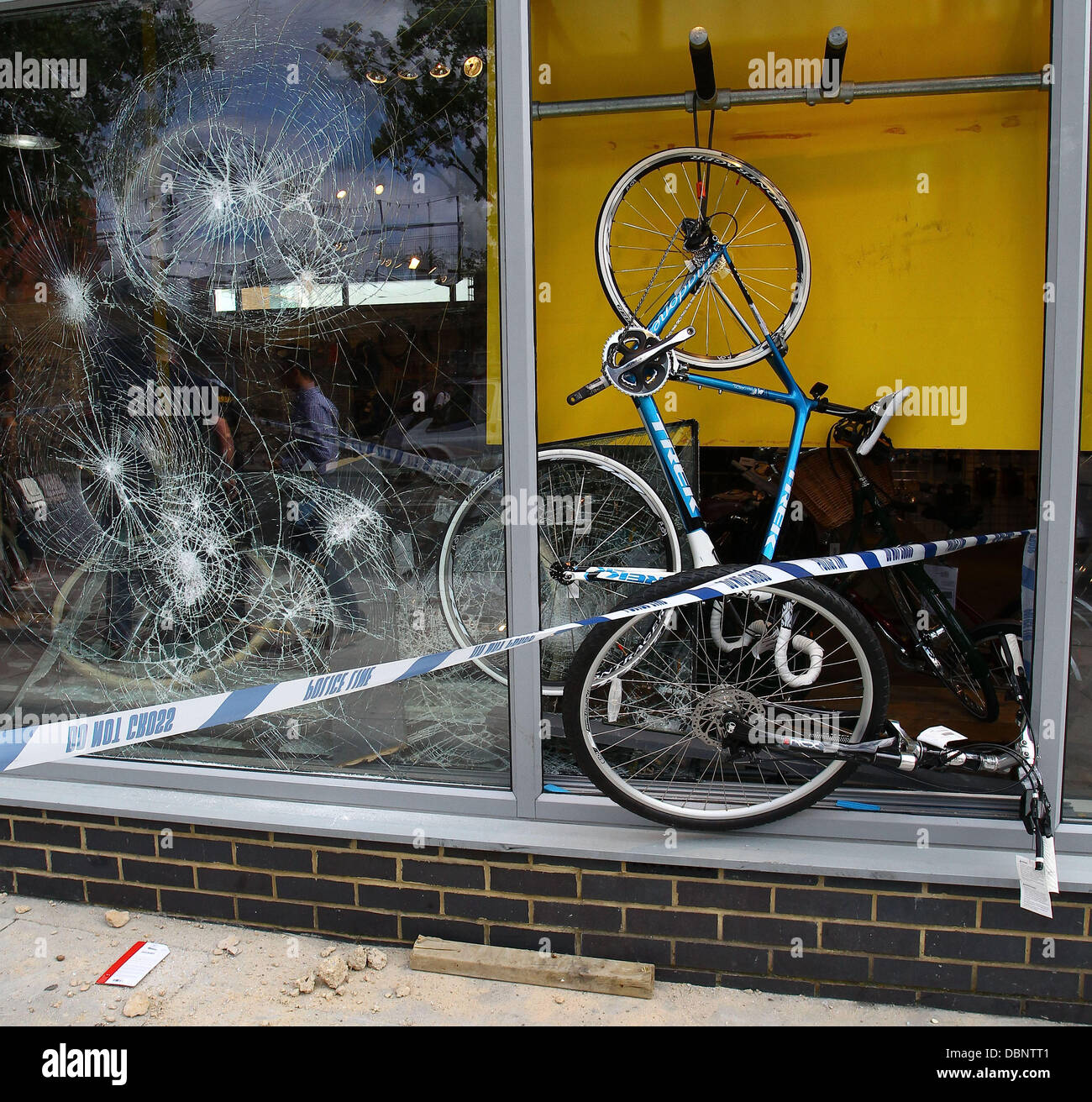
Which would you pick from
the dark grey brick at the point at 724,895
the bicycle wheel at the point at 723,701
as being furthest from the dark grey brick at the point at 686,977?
the bicycle wheel at the point at 723,701

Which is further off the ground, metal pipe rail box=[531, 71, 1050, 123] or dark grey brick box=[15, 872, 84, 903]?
metal pipe rail box=[531, 71, 1050, 123]

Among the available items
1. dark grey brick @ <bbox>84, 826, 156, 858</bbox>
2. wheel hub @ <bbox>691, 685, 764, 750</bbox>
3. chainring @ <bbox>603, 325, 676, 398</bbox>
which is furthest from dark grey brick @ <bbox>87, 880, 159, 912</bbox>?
chainring @ <bbox>603, 325, 676, 398</bbox>

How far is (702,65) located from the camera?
9.78 ft

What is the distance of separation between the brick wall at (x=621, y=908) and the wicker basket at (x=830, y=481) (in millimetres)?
1476

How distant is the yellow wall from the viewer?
3.27m

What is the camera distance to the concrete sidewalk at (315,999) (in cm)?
246

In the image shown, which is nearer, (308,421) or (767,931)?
(767,931)

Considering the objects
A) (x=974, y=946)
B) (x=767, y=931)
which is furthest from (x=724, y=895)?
(x=974, y=946)

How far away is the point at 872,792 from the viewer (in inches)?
106

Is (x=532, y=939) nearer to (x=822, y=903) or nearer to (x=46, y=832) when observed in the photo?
(x=822, y=903)

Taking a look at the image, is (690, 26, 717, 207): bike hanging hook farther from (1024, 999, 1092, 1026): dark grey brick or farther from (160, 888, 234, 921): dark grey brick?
(160, 888, 234, 921): dark grey brick

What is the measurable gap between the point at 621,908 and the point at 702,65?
111 inches

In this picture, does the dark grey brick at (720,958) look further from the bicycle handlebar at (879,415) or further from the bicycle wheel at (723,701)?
the bicycle handlebar at (879,415)
